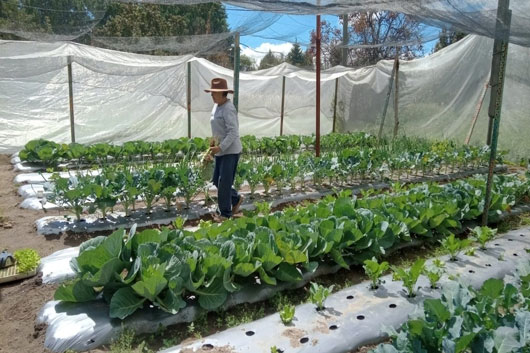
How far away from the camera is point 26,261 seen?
3223mm

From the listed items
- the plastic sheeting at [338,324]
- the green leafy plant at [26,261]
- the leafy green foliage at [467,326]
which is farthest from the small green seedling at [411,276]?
the green leafy plant at [26,261]

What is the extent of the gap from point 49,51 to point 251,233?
6.80 metres

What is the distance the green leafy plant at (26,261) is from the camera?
3197mm

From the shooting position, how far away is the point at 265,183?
5.28 meters

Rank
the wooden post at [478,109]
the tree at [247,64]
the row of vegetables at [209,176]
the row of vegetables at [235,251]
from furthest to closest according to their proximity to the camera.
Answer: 1. the tree at [247,64]
2. the wooden post at [478,109]
3. the row of vegetables at [209,176]
4. the row of vegetables at [235,251]

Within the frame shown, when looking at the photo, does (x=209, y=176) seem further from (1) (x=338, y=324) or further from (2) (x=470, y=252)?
(2) (x=470, y=252)

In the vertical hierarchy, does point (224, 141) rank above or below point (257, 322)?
above

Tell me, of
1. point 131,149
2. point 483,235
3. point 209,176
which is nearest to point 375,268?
point 483,235

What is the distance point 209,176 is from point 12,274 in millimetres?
2073

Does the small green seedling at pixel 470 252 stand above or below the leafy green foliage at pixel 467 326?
below

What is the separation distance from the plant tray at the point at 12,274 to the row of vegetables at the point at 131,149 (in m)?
3.27

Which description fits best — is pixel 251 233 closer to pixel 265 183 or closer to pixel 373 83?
pixel 265 183

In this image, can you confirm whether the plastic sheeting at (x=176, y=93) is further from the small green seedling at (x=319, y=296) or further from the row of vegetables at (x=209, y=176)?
the small green seedling at (x=319, y=296)

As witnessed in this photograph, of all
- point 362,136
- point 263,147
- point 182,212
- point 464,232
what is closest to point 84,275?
point 182,212
